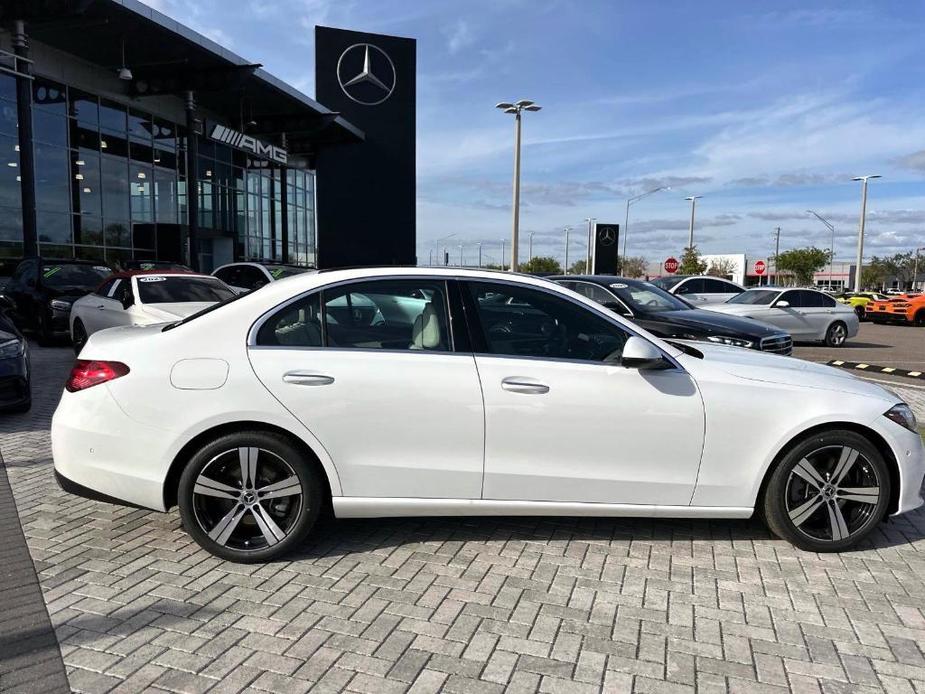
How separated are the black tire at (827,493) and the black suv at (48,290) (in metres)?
12.2

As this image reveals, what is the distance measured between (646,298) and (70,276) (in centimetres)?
1069

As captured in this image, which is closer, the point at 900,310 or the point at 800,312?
the point at 800,312

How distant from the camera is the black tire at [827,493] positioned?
3828 millimetres

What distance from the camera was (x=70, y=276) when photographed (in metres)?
13.2

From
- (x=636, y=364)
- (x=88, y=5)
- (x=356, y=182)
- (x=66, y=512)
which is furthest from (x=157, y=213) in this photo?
(x=636, y=364)

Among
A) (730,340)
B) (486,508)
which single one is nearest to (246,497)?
(486,508)

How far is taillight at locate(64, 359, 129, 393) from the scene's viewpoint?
371 cm

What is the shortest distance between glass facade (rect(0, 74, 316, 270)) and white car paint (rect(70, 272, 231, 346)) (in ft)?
39.1

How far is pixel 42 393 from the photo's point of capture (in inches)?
328

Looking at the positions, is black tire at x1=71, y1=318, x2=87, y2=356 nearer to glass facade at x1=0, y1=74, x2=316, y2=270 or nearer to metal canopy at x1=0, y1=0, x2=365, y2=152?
metal canopy at x1=0, y1=0, x2=365, y2=152

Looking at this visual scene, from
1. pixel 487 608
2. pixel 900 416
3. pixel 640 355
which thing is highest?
pixel 640 355

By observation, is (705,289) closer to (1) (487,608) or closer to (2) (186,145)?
(1) (487,608)

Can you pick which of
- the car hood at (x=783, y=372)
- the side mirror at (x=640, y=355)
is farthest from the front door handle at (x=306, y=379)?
the car hood at (x=783, y=372)

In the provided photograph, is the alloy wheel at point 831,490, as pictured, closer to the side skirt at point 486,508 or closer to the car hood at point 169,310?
the side skirt at point 486,508
